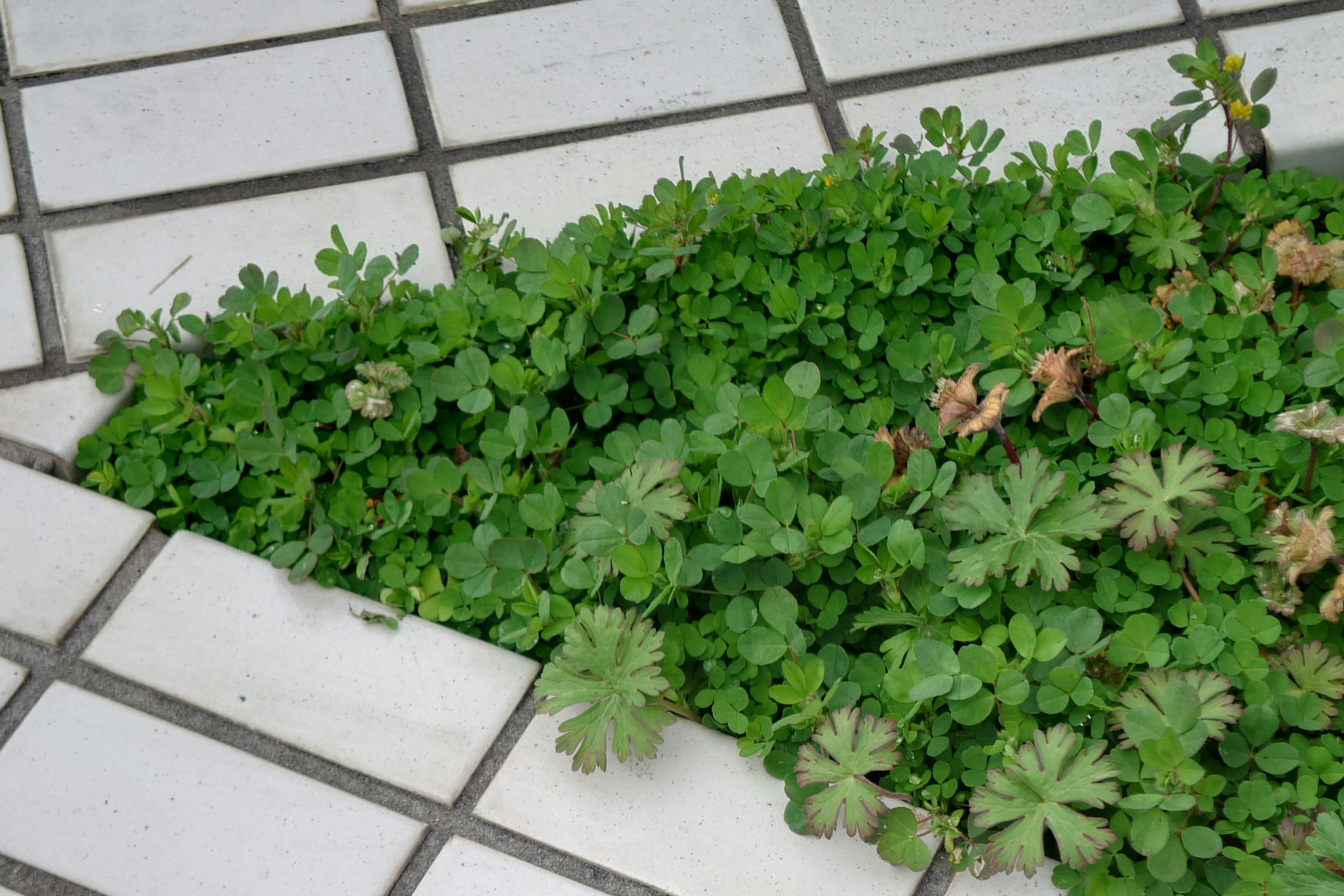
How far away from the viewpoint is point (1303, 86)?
6.13 ft

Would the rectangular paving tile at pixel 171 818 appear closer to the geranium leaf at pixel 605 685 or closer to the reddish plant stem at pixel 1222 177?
the geranium leaf at pixel 605 685

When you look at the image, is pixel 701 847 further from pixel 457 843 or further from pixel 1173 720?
pixel 1173 720

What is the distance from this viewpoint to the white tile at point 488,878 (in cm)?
132

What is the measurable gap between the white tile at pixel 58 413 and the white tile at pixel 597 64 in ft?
2.13

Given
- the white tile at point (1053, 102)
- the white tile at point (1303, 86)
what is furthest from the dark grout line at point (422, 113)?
the white tile at point (1303, 86)

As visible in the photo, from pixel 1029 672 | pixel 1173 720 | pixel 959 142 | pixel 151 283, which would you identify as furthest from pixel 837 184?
pixel 151 283

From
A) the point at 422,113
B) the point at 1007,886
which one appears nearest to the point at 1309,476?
the point at 1007,886

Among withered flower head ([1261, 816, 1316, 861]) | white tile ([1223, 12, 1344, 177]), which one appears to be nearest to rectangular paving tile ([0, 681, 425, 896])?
withered flower head ([1261, 816, 1316, 861])

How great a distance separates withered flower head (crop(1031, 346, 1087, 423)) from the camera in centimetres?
146

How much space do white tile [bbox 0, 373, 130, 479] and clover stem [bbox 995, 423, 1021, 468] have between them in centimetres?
117

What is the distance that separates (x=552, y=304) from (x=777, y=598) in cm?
53

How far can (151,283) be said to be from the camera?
1.71 metres

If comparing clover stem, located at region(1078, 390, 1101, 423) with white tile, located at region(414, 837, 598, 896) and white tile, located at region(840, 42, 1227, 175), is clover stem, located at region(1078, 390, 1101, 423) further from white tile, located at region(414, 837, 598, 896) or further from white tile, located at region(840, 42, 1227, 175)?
white tile, located at region(414, 837, 598, 896)

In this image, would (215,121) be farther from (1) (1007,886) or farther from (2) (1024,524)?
(1) (1007,886)
